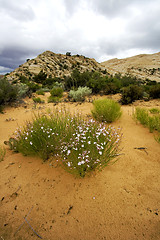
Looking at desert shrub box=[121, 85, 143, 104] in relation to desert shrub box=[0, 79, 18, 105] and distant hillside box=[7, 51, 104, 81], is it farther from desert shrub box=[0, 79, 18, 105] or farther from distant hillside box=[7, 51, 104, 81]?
distant hillside box=[7, 51, 104, 81]

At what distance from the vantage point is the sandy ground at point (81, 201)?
121 cm

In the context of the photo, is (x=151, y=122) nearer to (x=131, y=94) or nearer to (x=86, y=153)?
(x=86, y=153)

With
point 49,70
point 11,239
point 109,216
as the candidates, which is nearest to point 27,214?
point 11,239

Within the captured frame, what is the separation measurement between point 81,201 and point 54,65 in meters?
38.4

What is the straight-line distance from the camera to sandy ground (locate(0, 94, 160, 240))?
1.21 metres

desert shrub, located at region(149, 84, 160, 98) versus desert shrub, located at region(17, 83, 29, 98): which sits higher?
desert shrub, located at region(17, 83, 29, 98)

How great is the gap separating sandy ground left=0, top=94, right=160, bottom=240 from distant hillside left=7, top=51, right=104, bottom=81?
98.5ft

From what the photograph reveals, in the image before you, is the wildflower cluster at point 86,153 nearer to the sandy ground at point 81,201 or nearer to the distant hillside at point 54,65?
the sandy ground at point 81,201

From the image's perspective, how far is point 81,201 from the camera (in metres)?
1.47

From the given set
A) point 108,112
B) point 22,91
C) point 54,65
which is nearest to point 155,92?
point 108,112


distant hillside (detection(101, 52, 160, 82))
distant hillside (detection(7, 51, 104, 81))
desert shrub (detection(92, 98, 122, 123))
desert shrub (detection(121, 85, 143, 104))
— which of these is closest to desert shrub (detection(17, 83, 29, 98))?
desert shrub (detection(92, 98, 122, 123))

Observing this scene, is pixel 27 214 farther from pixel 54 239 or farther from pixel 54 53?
pixel 54 53

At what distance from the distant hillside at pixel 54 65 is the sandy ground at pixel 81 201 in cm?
3003

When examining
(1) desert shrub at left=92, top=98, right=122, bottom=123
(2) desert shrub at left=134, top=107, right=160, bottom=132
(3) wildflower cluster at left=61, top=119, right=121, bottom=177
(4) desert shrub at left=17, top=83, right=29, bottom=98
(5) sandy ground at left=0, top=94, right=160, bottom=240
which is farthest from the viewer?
(4) desert shrub at left=17, top=83, right=29, bottom=98
